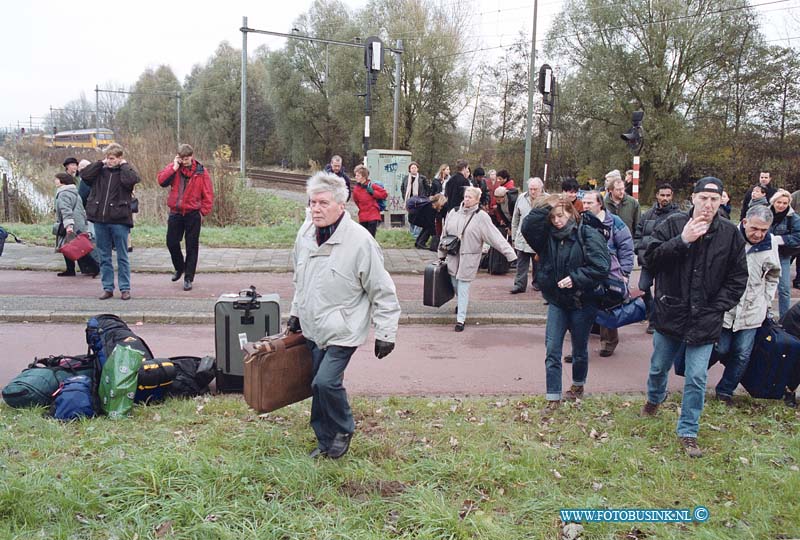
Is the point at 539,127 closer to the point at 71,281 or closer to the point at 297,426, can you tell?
the point at 71,281

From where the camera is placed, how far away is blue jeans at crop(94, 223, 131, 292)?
9664 mm

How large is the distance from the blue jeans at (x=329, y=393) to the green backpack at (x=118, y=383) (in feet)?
5.61

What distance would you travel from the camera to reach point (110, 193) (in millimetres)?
9492

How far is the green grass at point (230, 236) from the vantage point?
15008 millimetres

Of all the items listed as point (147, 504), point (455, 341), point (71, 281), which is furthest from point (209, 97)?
point (147, 504)

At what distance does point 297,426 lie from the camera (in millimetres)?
5660

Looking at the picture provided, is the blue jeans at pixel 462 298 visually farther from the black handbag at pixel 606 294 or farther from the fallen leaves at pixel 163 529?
the fallen leaves at pixel 163 529

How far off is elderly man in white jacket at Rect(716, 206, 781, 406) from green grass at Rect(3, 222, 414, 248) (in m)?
9.91

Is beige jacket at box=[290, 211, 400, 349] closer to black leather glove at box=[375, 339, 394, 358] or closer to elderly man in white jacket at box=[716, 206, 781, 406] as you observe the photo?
black leather glove at box=[375, 339, 394, 358]

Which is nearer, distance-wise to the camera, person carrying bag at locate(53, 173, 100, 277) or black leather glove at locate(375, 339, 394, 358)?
black leather glove at locate(375, 339, 394, 358)

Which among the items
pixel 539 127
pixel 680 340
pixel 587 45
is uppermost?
pixel 587 45

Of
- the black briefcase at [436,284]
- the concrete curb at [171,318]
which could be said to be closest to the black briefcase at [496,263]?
the concrete curb at [171,318]

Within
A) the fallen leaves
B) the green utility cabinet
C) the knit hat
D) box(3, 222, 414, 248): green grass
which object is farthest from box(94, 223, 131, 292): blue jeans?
the green utility cabinet

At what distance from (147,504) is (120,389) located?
1764mm
